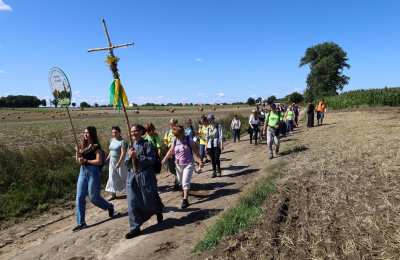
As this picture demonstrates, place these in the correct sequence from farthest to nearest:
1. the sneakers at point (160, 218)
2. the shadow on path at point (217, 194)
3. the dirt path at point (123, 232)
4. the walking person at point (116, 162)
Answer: the walking person at point (116, 162) < the shadow on path at point (217, 194) < the sneakers at point (160, 218) < the dirt path at point (123, 232)

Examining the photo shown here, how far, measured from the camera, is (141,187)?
20.8 ft

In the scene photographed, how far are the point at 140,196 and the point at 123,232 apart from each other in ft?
2.73

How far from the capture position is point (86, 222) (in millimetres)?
7797

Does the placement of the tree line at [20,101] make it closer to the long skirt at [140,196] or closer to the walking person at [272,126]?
the walking person at [272,126]

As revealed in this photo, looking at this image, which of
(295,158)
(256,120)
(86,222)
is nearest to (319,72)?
(256,120)

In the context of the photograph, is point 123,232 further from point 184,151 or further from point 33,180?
point 33,180

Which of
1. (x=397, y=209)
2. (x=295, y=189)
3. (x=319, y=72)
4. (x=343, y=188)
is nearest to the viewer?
(x=397, y=209)

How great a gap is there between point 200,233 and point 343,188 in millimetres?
2915

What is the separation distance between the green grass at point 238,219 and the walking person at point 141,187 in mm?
1278

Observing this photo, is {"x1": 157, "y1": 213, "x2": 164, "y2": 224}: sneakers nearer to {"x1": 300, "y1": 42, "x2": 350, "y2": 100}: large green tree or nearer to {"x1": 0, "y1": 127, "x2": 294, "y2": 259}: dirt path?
{"x1": 0, "y1": 127, "x2": 294, "y2": 259}: dirt path

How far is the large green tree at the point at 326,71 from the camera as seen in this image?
255 ft

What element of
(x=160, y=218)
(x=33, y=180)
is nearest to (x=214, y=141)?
(x=160, y=218)

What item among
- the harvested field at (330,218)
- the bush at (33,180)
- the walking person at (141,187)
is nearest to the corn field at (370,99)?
the harvested field at (330,218)

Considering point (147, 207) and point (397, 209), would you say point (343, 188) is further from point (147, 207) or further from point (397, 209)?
point (147, 207)
